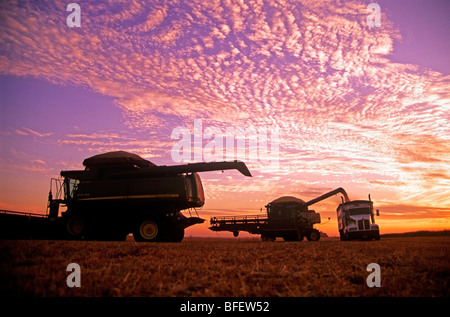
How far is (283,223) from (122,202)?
15983mm

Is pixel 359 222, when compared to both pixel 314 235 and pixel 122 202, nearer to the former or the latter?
pixel 314 235

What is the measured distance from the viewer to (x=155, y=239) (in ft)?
Result: 53.8

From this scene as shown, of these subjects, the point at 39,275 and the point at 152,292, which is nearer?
the point at 152,292

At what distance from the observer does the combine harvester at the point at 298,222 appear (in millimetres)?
26516

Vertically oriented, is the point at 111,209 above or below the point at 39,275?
above

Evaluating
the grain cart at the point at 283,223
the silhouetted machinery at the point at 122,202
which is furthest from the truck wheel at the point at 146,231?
the grain cart at the point at 283,223

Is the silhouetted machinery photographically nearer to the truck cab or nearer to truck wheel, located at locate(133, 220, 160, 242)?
truck wheel, located at locate(133, 220, 160, 242)

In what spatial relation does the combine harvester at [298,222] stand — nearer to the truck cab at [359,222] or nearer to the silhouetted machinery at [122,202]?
the truck cab at [359,222]

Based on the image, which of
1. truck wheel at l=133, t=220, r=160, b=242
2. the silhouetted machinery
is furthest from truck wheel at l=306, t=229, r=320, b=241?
truck wheel at l=133, t=220, r=160, b=242
